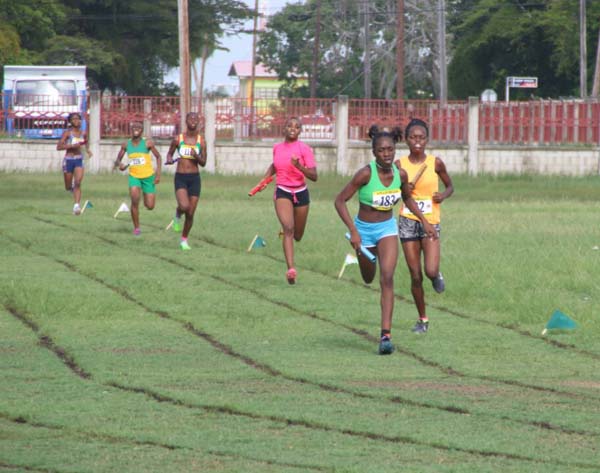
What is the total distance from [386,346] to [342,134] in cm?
3263

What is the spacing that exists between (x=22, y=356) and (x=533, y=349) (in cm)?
407

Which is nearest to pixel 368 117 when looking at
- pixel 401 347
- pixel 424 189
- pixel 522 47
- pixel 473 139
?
pixel 473 139

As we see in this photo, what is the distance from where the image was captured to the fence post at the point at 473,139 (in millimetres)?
43438

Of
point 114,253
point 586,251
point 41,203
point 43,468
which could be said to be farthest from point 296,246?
point 43,468

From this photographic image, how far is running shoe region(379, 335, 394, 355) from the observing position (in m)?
11.1

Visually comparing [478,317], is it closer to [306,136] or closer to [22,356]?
[22,356]

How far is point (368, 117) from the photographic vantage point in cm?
4400

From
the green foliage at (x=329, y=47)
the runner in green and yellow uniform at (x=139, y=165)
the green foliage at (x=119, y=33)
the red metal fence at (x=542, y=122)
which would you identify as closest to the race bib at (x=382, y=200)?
the runner in green and yellow uniform at (x=139, y=165)

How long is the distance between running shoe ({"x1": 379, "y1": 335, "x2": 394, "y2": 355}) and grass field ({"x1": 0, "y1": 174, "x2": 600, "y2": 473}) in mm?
64

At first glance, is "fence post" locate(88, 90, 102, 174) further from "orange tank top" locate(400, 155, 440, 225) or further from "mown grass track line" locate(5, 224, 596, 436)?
"orange tank top" locate(400, 155, 440, 225)

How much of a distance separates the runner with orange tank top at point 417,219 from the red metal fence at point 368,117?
31.1 meters

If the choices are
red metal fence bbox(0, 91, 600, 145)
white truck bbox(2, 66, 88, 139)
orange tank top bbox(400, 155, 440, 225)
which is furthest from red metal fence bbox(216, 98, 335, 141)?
orange tank top bbox(400, 155, 440, 225)

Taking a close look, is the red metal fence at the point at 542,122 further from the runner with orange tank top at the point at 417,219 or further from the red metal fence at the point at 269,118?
the runner with orange tank top at the point at 417,219

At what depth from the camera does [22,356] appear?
10.8m
